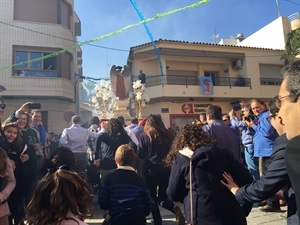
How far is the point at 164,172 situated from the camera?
424cm

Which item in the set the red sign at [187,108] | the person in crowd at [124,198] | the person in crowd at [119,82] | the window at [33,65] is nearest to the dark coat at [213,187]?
the person in crowd at [124,198]

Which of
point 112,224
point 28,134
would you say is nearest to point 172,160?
point 112,224

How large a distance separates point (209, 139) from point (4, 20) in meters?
16.9

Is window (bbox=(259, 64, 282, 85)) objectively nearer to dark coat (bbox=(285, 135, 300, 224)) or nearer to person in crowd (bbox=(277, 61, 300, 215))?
person in crowd (bbox=(277, 61, 300, 215))

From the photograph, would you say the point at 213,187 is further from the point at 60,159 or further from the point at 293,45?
the point at 293,45

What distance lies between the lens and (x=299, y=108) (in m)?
1.18

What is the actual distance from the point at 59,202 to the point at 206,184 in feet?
4.31

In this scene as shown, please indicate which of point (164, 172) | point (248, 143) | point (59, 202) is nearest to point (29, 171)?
point (164, 172)

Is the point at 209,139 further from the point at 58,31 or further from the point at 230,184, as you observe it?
the point at 58,31

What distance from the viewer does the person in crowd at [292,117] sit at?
0.97m

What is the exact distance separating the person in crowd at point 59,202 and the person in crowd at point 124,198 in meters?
1.32

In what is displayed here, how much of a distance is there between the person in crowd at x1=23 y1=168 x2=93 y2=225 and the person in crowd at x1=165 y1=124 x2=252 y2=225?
41.0 inches

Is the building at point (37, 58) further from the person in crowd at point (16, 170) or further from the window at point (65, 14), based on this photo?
the person in crowd at point (16, 170)

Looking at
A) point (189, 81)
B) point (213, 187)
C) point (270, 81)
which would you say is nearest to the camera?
point (213, 187)
